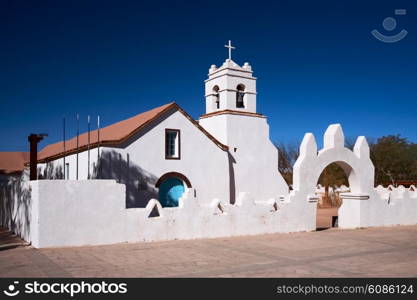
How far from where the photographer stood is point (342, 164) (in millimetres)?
19469

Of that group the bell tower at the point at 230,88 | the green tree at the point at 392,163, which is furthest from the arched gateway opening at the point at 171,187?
the green tree at the point at 392,163

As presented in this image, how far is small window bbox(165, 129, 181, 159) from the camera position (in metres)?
20.0

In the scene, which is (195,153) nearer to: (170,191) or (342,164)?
(170,191)

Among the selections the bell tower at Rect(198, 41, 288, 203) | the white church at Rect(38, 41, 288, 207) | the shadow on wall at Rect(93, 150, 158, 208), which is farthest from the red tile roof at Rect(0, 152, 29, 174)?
the shadow on wall at Rect(93, 150, 158, 208)

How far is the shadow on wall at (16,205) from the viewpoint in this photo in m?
14.1

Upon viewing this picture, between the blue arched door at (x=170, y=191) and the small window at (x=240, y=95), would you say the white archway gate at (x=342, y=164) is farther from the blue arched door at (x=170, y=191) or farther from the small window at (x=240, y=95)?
the small window at (x=240, y=95)

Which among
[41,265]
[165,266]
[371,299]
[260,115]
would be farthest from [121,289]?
[260,115]

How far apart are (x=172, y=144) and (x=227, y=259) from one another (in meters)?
9.82

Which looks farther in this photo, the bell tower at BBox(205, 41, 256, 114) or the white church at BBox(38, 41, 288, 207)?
the bell tower at BBox(205, 41, 256, 114)

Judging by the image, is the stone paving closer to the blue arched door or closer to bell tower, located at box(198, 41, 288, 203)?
the blue arched door

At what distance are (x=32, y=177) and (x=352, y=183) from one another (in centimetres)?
1357

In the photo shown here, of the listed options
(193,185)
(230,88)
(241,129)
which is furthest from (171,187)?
(230,88)

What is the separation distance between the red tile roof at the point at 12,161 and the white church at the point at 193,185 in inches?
551

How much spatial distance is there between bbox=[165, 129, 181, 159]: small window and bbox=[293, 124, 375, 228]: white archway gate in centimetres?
561
